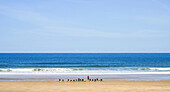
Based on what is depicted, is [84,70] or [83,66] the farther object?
[83,66]

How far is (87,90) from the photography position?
18.1 metres

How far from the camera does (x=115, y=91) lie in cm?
1766

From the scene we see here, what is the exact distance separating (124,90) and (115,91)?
35.2 inches

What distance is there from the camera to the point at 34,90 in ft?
59.4

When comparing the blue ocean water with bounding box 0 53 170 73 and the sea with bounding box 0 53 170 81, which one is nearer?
the sea with bounding box 0 53 170 81

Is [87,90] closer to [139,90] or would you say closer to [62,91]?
[62,91]

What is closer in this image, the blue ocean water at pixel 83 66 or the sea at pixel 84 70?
the sea at pixel 84 70

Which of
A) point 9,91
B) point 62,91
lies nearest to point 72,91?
point 62,91

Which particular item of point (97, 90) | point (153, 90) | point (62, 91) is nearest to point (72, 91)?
point (62, 91)

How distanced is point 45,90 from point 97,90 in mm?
4100

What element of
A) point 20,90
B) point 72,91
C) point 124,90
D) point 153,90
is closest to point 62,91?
point 72,91

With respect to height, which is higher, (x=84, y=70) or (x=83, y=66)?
(x=84, y=70)

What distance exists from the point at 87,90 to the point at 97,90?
79 cm

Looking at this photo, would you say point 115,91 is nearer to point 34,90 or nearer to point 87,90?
point 87,90
